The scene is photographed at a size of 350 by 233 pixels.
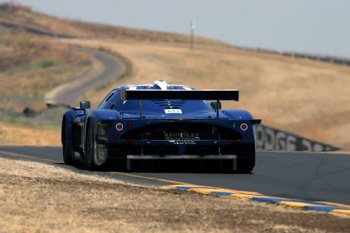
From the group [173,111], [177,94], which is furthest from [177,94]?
[173,111]

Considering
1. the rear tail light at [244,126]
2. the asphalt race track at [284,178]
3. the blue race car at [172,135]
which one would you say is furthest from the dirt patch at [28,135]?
the rear tail light at [244,126]

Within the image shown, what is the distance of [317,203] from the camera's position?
11344 millimetres

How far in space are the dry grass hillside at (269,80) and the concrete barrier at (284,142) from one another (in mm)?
20225

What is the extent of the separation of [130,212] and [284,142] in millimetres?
24967

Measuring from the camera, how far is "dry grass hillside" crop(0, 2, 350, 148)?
6925 centimetres

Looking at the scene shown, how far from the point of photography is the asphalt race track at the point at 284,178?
1283cm

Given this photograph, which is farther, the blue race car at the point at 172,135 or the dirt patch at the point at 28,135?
the dirt patch at the point at 28,135

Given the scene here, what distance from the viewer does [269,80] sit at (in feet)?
312

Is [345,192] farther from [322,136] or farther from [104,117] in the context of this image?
[322,136]

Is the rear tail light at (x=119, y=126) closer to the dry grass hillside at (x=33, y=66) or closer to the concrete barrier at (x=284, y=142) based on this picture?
the concrete barrier at (x=284, y=142)

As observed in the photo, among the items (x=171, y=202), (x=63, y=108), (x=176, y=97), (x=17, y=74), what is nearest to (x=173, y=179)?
(x=176, y=97)

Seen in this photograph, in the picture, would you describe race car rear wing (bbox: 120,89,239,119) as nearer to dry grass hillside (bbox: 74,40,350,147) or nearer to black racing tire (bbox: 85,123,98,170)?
black racing tire (bbox: 85,123,98,170)

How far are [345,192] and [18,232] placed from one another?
18.1 feet

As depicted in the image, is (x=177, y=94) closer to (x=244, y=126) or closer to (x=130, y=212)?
(x=244, y=126)
